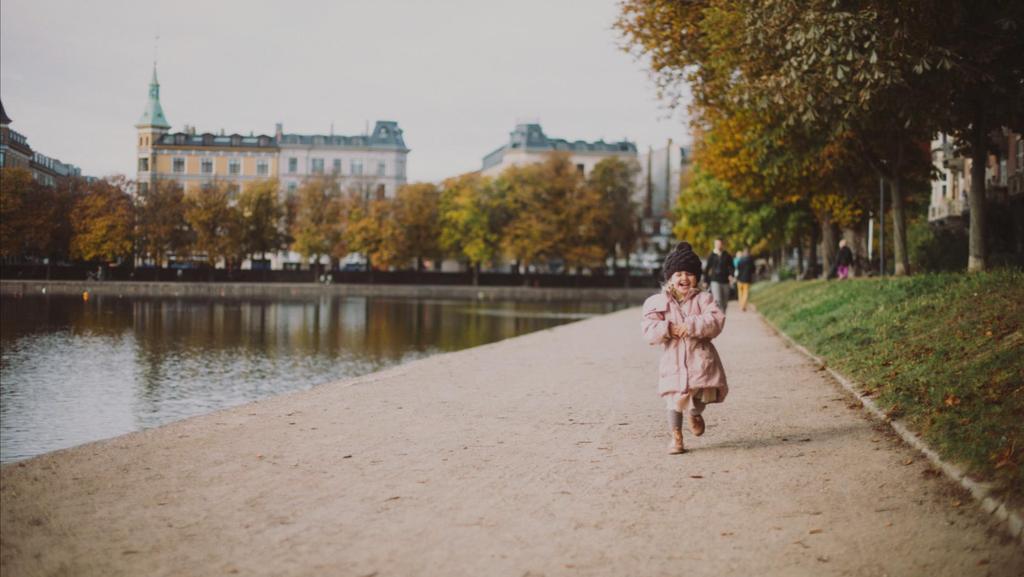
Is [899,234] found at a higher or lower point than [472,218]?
lower

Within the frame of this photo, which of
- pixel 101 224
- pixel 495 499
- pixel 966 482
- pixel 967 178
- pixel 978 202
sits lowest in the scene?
pixel 495 499

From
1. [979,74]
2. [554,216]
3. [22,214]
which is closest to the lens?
[979,74]

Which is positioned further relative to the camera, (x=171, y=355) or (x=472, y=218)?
(x=472, y=218)

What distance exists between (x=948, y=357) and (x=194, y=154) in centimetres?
Answer: 11744

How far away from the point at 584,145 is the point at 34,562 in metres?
123

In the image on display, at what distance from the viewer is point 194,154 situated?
120 metres

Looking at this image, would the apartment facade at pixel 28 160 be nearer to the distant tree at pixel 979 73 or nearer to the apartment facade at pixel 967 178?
the apartment facade at pixel 967 178

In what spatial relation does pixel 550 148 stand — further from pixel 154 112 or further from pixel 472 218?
pixel 154 112

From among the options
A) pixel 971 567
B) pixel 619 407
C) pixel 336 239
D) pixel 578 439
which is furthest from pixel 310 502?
pixel 336 239

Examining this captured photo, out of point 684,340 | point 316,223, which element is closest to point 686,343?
point 684,340

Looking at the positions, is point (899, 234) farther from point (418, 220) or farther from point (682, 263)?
point (418, 220)

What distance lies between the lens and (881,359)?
13398 millimetres

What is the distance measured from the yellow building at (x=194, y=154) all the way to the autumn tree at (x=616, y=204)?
45276 millimetres

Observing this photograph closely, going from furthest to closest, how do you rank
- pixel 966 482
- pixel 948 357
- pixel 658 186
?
pixel 658 186 < pixel 948 357 < pixel 966 482
